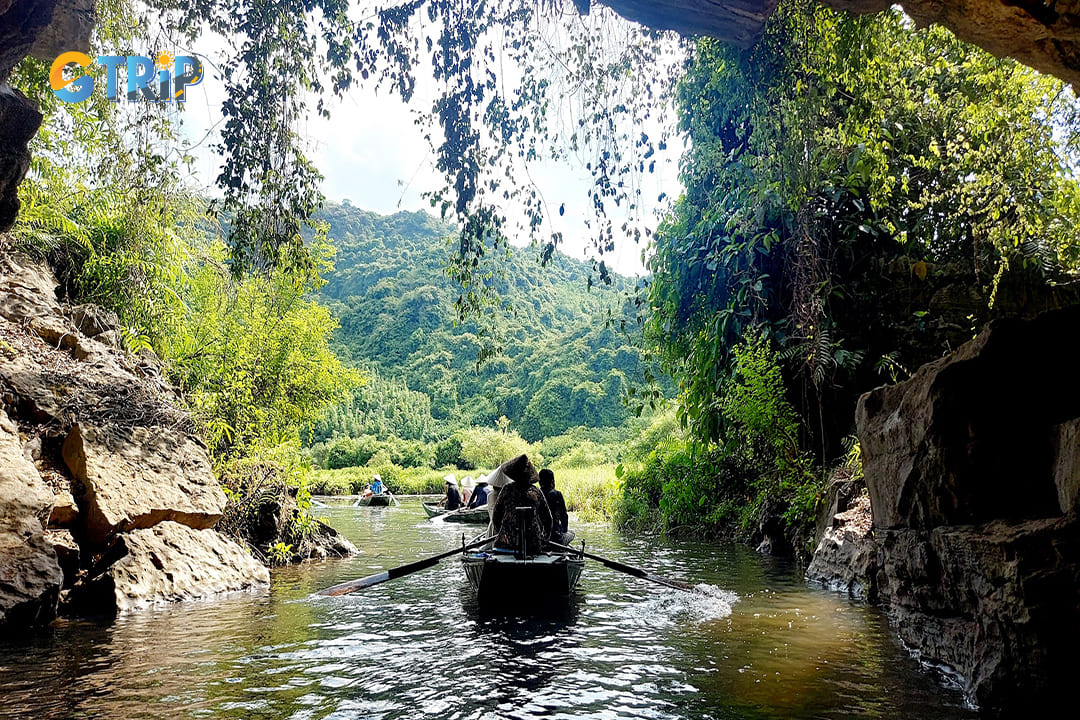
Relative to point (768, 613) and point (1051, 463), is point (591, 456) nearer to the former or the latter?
point (768, 613)

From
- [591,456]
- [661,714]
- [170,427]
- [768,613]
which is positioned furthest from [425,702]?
[591,456]

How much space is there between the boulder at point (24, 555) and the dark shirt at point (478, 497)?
700 inches

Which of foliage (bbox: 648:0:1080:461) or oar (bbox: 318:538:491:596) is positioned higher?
foliage (bbox: 648:0:1080:461)

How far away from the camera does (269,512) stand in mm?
11828

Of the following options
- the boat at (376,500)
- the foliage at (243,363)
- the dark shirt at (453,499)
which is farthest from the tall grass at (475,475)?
the foliage at (243,363)

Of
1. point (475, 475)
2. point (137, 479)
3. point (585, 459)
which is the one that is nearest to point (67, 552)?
point (137, 479)

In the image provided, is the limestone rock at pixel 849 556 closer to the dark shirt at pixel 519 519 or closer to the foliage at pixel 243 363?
the dark shirt at pixel 519 519

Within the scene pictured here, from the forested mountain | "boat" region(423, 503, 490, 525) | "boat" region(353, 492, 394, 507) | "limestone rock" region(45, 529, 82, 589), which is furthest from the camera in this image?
the forested mountain

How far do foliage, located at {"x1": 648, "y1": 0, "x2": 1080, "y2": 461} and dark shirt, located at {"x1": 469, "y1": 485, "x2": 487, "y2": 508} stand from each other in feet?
37.3

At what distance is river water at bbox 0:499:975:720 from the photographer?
4.73 m

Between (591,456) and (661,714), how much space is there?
3710 cm

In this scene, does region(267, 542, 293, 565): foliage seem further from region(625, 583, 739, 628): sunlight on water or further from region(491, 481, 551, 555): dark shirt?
Result: region(625, 583, 739, 628): sunlight on water

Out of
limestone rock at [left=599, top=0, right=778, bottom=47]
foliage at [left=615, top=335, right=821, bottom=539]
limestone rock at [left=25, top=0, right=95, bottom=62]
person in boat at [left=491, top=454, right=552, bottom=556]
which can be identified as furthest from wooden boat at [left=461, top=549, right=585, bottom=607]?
limestone rock at [left=25, top=0, right=95, bottom=62]

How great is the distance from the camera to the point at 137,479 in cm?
798
